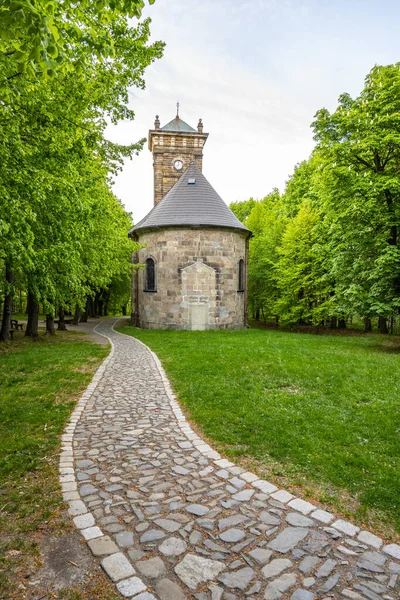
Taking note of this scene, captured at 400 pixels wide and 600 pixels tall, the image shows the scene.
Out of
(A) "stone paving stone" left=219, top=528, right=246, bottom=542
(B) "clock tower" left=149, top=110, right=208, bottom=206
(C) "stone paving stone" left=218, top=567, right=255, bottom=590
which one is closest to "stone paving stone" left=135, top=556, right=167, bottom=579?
(C) "stone paving stone" left=218, top=567, right=255, bottom=590

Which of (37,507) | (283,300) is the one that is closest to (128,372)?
(37,507)

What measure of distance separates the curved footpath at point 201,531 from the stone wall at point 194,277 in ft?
49.4

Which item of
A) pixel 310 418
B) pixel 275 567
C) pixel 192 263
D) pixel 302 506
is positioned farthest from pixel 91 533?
pixel 192 263

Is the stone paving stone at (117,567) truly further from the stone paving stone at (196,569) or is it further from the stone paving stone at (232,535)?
the stone paving stone at (232,535)

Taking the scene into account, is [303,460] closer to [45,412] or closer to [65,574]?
[65,574]

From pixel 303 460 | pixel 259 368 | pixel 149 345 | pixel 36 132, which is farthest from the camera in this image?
pixel 149 345

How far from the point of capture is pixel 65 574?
2873mm

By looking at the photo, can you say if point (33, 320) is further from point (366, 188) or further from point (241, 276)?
point (366, 188)

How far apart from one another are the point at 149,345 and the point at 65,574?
12.2 metres

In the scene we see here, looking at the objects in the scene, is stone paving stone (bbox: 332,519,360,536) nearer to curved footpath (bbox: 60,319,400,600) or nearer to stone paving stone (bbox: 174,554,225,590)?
curved footpath (bbox: 60,319,400,600)

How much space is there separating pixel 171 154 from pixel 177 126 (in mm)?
2717

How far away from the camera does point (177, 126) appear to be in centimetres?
2836

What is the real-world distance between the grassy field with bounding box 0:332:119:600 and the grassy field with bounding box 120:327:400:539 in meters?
2.41

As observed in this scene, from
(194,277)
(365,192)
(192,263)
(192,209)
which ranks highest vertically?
(192,209)
